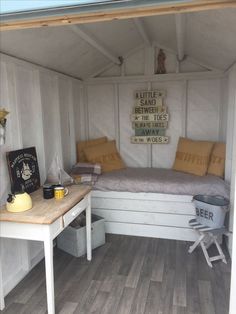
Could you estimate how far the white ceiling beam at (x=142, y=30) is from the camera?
2680mm

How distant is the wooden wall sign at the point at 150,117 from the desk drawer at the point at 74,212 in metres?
1.64

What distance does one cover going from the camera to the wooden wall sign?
3775 millimetres

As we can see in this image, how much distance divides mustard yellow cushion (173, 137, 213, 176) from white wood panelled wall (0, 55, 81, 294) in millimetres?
1492

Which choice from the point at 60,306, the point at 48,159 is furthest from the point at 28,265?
the point at 48,159

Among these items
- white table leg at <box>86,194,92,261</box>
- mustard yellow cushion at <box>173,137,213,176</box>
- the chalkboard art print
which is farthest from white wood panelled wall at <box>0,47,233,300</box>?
white table leg at <box>86,194,92,261</box>

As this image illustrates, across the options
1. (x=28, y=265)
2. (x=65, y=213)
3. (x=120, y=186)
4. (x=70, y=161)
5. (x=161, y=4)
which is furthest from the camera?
(x=70, y=161)

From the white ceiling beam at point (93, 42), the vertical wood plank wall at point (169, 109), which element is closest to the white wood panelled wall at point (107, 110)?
the vertical wood plank wall at point (169, 109)

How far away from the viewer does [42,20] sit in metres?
1.14

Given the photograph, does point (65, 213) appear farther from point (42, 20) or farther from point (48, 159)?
point (42, 20)

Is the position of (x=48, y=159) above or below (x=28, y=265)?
above

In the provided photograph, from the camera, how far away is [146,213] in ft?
10.5

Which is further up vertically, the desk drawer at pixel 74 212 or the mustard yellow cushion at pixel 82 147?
the mustard yellow cushion at pixel 82 147

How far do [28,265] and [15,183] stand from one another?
2.73 feet

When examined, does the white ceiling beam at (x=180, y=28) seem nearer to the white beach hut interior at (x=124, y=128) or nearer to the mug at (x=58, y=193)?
the white beach hut interior at (x=124, y=128)
